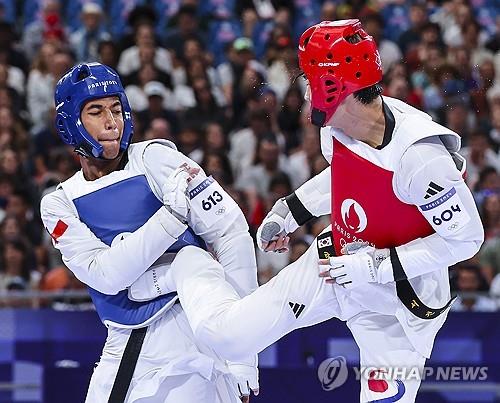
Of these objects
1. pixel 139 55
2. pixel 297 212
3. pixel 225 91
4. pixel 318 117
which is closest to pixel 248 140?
pixel 225 91

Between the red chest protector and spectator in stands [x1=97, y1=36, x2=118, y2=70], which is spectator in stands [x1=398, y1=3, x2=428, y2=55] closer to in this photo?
spectator in stands [x1=97, y1=36, x2=118, y2=70]

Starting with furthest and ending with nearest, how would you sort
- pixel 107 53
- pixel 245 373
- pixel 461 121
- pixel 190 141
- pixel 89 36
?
pixel 89 36 < pixel 107 53 < pixel 190 141 < pixel 461 121 < pixel 245 373

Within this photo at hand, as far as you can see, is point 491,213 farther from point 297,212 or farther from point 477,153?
point 297,212

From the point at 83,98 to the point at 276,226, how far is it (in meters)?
1.10

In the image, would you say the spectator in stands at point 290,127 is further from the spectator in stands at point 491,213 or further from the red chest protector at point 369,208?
the red chest protector at point 369,208

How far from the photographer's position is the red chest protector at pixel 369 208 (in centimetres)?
489

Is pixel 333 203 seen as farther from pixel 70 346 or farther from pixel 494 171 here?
pixel 494 171

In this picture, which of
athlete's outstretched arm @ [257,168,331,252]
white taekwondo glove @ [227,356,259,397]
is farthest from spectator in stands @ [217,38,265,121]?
white taekwondo glove @ [227,356,259,397]

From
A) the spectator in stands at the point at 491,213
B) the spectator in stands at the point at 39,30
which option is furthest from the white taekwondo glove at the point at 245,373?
the spectator in stands at the point at 39,30

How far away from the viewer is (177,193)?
5160 millimetres

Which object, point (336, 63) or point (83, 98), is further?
point (83, 98)

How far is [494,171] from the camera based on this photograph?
402 inches

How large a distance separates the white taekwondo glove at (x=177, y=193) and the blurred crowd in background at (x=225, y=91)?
3.56 meters

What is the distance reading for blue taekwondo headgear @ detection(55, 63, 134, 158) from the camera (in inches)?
213
